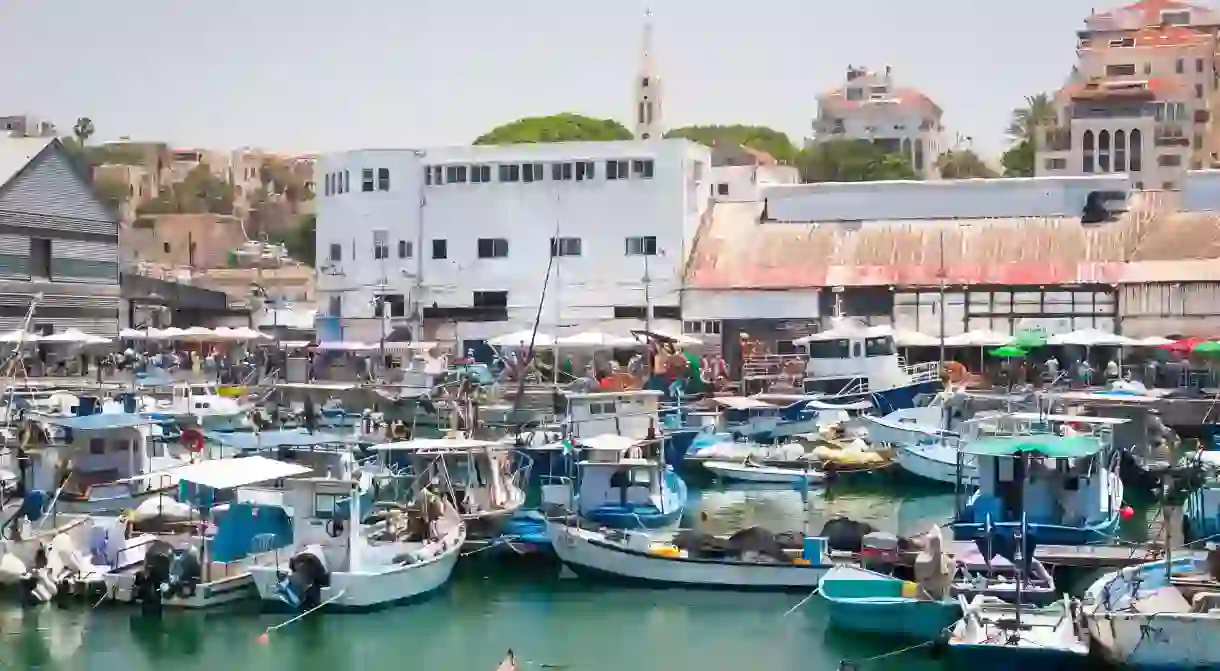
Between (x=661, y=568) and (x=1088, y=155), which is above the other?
(x=1088, y=155)

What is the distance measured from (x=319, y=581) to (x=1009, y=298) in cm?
4008

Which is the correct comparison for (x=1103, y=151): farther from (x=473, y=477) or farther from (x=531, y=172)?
(x=473, y=477)

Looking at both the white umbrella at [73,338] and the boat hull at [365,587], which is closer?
the boat hull at [365,587]

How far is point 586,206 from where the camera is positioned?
6469cm

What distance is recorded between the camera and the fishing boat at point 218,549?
26.7m

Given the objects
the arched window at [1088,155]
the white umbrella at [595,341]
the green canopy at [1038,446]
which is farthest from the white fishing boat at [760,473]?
the arched window at [1088,155]

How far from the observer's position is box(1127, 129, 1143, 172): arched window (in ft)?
338

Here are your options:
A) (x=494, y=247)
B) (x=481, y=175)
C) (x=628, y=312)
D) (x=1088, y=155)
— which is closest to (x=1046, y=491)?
(x=628, y=312)

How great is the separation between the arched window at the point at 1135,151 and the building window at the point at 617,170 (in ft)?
166

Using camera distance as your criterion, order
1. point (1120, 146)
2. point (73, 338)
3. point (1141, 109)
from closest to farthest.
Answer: point (73, 338) → point (1141, 109) → point (1120, 146)

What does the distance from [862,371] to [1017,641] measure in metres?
29.9

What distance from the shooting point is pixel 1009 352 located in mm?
55781

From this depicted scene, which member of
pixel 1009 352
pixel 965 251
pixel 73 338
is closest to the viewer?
pixel 1009 352

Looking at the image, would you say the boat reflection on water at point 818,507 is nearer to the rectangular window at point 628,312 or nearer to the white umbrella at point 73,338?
the rectangular window at point 628,312
